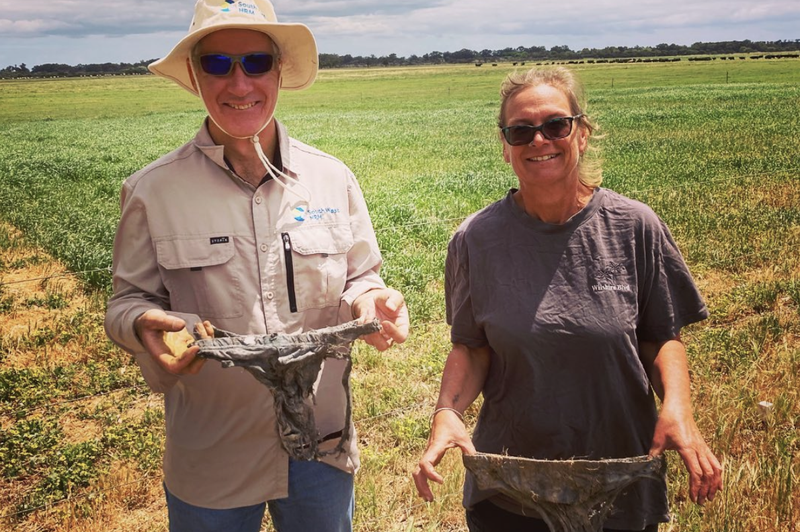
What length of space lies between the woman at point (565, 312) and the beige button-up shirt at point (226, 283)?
493 mm

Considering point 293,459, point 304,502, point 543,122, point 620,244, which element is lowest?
point 304,502

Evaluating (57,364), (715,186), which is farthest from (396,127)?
(57,364)

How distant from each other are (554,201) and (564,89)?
0.40m

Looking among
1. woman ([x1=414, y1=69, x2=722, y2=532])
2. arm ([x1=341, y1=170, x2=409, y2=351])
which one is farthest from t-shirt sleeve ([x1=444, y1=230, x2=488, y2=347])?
arm ([x1=341, y1=170, x2=409, y2=351])

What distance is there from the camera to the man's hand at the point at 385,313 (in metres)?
2.16

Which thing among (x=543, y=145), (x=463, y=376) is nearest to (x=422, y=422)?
(x=463, y=376)

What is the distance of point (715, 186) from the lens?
38.5 ft

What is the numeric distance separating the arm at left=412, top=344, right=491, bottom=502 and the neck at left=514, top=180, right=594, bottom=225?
1.72ft

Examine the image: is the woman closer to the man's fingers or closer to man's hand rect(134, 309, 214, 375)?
the man's fingers

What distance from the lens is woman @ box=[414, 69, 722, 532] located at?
6.95 feet

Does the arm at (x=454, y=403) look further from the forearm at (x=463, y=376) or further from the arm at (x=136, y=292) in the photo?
the arm at (x=136, y=292)

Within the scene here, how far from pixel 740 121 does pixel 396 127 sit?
15.3 meters

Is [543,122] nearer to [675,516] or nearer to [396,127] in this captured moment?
[675,516]

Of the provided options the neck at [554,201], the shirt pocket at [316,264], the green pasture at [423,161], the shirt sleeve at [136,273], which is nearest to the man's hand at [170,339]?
the shirt sleeve at [136,273]
